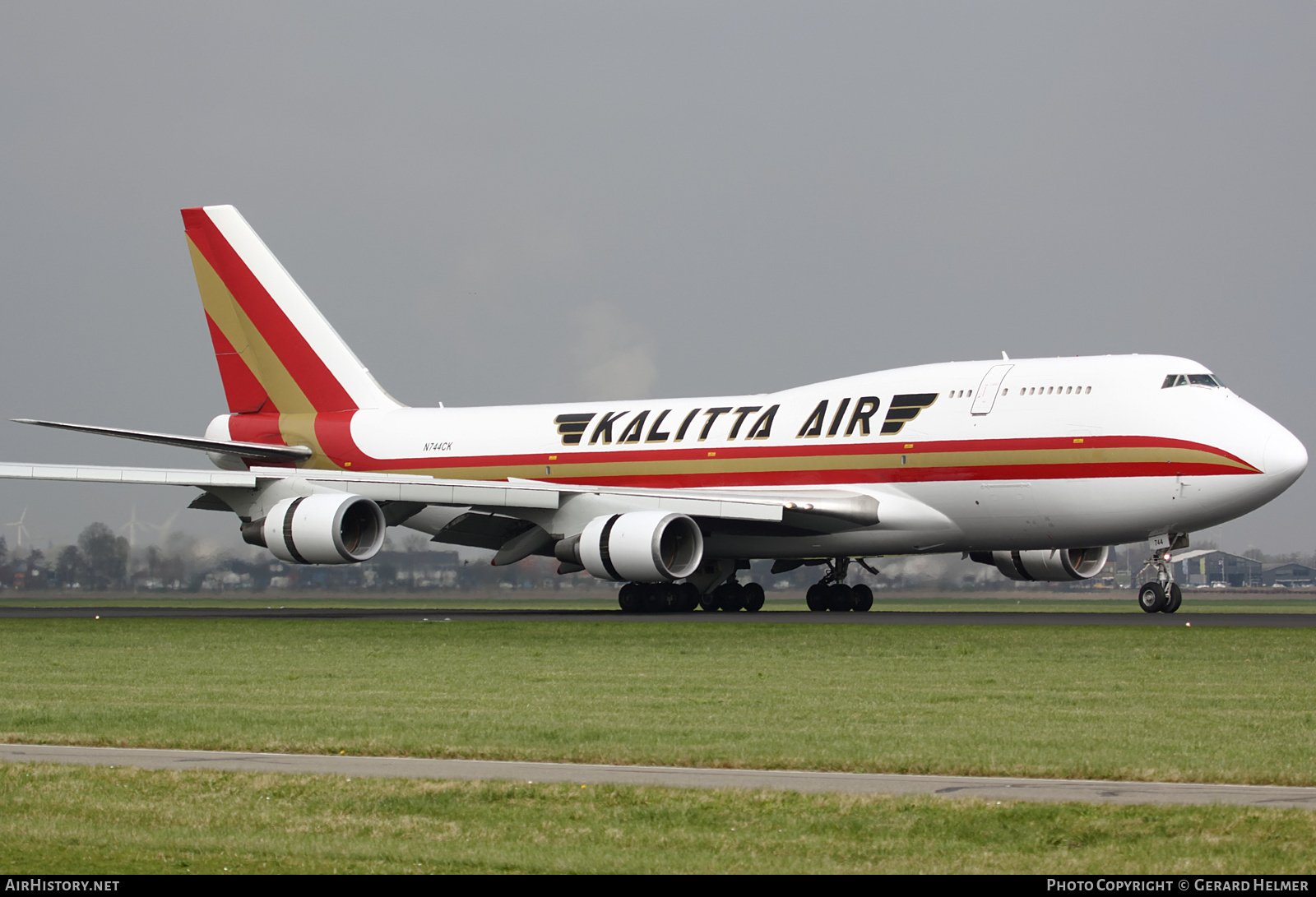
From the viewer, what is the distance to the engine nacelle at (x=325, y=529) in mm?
35781

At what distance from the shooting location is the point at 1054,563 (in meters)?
39.9

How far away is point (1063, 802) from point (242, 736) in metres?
7.65

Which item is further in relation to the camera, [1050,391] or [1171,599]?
[1050,391]

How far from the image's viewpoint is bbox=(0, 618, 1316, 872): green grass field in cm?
967

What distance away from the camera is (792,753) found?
13.4 metres

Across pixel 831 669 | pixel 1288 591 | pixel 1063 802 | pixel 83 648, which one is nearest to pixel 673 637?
pixel 831 669

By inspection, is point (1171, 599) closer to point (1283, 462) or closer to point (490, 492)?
point (1283, 462)

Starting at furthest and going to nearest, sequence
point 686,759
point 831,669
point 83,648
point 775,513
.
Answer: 1. point 775,513
2. point 83,648
3. point 831,669
4. point 686,759

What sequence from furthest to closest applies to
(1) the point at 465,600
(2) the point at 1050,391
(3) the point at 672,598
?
1. (1) the point at 465,600
2. (3) the point at 672,598
3. (2) the point at 1050,391

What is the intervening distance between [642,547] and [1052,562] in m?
11.1

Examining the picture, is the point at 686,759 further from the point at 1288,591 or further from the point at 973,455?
the point at 1288,591

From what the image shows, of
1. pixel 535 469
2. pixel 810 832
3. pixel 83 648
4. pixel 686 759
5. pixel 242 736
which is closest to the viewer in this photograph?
pixel 810 832

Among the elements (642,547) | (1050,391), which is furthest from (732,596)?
(1050,391)

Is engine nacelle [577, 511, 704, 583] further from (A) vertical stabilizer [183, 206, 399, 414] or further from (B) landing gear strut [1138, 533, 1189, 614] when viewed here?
(A) vertical stabilizer [183, 206, 399, 414]
